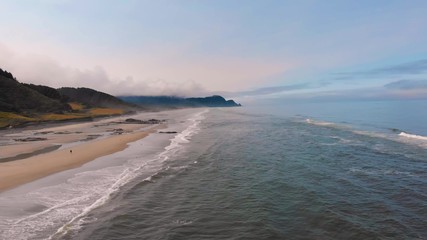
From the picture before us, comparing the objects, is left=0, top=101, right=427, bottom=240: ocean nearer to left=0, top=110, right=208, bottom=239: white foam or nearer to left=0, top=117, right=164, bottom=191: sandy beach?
left=0, top=110, right=208, bottom=239: white foam

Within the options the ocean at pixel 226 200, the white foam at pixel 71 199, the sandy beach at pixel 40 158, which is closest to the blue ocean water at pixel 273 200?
the ocean at pixel 226 200

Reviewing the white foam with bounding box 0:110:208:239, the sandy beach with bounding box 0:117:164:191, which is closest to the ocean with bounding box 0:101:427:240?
the white foam with bounding box 0:110:208:239

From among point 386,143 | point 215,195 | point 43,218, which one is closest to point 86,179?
point 43,218

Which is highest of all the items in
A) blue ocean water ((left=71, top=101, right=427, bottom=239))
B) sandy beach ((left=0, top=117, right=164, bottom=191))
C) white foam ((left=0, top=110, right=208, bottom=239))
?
sandy beach ((left=0, top=117, right=164, bottom=191))

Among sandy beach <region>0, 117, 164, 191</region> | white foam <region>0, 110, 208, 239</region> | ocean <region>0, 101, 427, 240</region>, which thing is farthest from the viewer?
sandy beach <region>0, 117, 164, 191</region>

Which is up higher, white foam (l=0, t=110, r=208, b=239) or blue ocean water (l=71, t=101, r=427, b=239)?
white foam (l=0, t=110, r=208, b=239)

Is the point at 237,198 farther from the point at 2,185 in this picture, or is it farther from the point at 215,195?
the point at 2,185

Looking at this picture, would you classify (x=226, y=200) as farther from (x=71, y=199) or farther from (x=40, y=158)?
(x=40, y=158)

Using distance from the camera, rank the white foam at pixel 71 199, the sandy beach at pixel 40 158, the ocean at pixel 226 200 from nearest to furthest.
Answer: the white foam at pixel 71 199 → the ocean at pixel 226 200 → the sandy beach at pixel 40 158

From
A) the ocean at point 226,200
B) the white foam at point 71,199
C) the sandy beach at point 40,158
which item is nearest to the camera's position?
the white foam at point 71,199

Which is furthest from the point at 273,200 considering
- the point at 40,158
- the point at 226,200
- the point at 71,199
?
the point at 40,158

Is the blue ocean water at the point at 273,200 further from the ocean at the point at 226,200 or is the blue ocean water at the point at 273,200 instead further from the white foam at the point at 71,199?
the white foam at the point at 71,199
